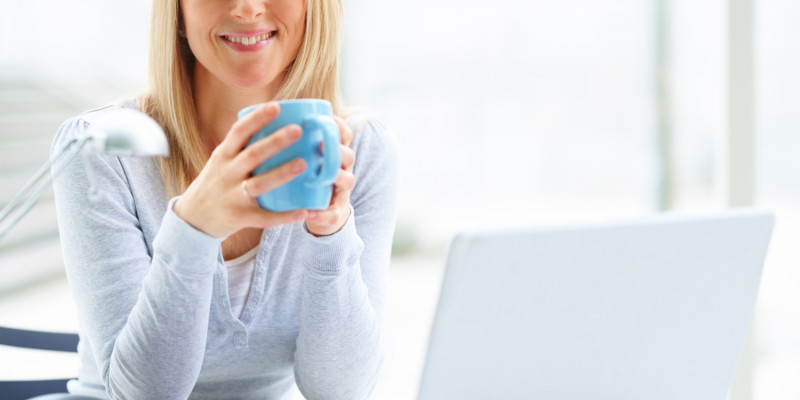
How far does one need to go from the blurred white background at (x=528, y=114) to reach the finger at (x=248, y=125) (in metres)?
2.22

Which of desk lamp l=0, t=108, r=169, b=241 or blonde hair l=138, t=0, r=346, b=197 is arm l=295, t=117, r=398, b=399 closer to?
blonde hair l=138, t=0, r=346, b=197

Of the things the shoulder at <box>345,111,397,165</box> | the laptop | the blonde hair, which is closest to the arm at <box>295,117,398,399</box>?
the shoulder at <box>345,111,397,165</box>

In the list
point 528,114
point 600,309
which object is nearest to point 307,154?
point 600,309

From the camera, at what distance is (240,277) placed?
1212 millimetres

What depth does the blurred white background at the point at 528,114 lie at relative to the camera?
9.30ft

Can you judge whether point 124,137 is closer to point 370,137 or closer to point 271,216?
point 271,216

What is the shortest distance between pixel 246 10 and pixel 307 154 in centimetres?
48

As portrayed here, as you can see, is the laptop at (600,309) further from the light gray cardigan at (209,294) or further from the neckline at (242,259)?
the neckline at (242,259)

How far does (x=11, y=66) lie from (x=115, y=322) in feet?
6.45

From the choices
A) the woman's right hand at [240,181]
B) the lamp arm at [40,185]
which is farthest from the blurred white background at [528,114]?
the lamp arm at [40,185]

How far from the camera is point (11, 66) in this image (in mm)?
2643

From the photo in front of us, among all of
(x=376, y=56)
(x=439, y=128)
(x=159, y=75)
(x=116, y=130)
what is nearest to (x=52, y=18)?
(x=376, y=56)

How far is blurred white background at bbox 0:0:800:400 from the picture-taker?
284 cm

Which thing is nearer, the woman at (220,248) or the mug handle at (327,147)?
the mug handle at (327,147)
